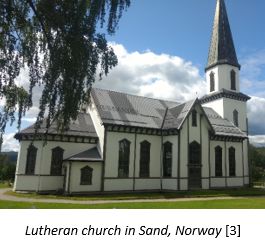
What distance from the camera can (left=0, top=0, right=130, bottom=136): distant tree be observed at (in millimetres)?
9539

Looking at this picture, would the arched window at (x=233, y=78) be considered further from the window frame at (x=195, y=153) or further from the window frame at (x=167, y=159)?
the window frame at (x=167, y=159)

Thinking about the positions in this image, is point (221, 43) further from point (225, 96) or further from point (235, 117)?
point (235, 117)

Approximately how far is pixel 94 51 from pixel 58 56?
4.40ft

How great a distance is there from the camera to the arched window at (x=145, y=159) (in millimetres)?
28688

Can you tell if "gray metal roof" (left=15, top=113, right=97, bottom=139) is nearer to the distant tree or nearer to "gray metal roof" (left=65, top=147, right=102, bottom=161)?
"gray metal roof" (left=65, top=147, right=102, bottom=161)

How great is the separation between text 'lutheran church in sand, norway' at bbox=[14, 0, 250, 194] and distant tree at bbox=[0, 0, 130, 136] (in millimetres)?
12410

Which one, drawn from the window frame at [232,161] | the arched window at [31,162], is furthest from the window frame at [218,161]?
the arched window at [31,162]

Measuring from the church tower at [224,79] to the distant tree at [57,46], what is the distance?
101ft

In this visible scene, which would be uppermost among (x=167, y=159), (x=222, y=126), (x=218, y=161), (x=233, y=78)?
(x=233, y=78)

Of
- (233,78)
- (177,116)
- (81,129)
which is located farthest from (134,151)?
(233,78)

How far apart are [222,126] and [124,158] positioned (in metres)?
14.9

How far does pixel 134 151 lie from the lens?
2833 cm

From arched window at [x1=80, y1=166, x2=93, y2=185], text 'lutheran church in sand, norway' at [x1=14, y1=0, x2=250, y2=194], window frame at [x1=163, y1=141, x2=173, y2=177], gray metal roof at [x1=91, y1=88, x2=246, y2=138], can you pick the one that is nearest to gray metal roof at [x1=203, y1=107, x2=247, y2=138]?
gray metal roof at [x1=91, y1=88, x2=246, y2=138]

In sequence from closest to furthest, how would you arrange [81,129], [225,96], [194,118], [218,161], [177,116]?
[81,129] → [194,118] → [177,116] → [218,161] → [225,96]
